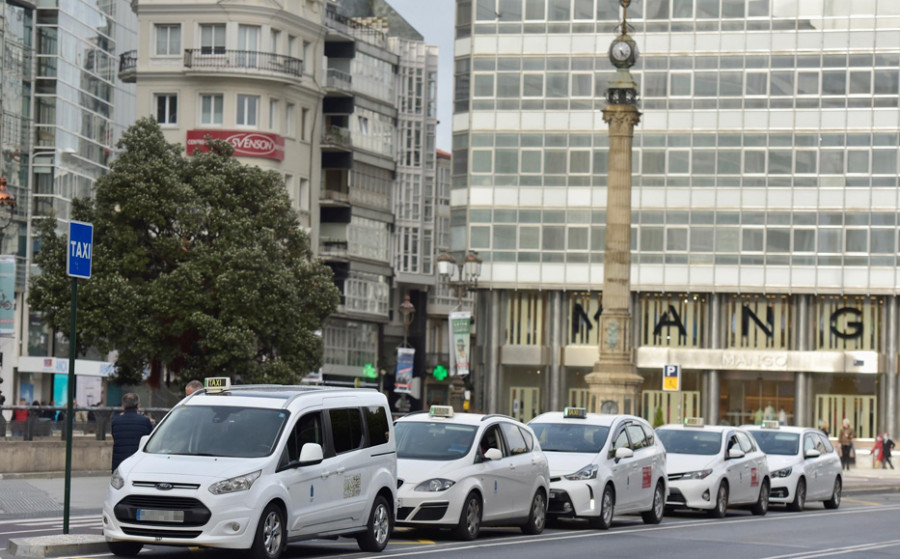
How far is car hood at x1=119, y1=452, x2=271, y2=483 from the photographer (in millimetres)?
16656

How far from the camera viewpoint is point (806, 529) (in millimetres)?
27375

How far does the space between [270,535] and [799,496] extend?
63.9ft

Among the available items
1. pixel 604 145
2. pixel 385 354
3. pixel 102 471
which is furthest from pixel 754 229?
pixel 102 471

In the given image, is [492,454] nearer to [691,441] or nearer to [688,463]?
[688,463]

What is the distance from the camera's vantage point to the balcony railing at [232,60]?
79750mm

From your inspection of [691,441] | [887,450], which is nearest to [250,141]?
[887,450]

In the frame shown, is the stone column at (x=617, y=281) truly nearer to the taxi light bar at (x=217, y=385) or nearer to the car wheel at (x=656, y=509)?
the car wheel at (x=656, y=509)

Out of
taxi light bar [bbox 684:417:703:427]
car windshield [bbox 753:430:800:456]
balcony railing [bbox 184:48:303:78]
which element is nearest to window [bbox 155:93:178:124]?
balcony railing [bbox 184:48:303:78]

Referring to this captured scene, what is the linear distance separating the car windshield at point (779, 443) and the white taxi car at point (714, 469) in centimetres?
249

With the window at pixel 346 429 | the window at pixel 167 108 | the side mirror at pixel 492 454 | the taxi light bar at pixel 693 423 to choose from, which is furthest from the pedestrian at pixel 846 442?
the window at pixel 346 429

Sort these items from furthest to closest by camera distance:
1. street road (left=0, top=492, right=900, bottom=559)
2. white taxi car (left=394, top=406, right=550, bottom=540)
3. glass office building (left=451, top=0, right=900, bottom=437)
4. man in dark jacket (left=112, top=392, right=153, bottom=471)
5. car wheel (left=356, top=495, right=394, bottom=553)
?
glass office building (left=451, top=0, right=900, bottom=437), white taxi car (left=394, top=406, right=550, bottom=540), man in dark jacket (left=112, top=392, right=153, bottom=471), street road (left=0, top=492, right=900, bottom=559), car wheel (left=356, top=495, right=394, bottom=553)

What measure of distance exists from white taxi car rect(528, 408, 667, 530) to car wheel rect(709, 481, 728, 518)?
2.40 m

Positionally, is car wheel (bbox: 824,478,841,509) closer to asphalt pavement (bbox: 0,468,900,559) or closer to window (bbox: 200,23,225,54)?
asphalt pavement (bbox: 0,468,900,559)

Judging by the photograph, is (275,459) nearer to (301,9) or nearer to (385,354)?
(301,9)
